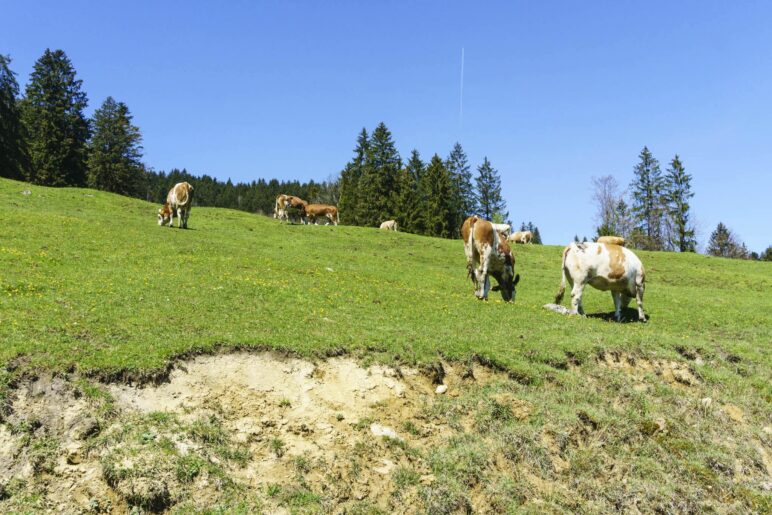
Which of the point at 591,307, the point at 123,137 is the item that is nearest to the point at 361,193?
the point at 123,137

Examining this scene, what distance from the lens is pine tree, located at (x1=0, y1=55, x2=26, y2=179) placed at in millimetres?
55312

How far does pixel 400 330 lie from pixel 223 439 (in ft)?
17.4

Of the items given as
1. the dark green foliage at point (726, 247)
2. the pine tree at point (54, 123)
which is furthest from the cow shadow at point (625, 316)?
the dark green foliage at point (726, 247)

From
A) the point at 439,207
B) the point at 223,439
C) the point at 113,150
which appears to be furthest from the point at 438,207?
the point at 223,439

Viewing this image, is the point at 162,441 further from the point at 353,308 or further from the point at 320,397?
the point at 353,308

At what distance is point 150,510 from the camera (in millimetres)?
6594

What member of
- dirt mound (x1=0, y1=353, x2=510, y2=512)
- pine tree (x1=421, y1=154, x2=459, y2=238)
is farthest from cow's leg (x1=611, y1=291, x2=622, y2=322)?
pine tree (x1=421, y1=154, x2=459, y2=238)

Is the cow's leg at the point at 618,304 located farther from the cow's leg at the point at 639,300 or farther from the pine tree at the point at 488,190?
the pine tree at the point at 488,190

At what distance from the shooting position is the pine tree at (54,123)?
5606cm

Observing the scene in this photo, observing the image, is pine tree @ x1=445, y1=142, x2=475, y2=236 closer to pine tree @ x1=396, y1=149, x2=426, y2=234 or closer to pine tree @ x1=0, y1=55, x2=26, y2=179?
pine tree @ x1=396, y1=149, x2=426, y2=234

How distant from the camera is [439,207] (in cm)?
6881

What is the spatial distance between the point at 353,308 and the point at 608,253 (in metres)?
9.39

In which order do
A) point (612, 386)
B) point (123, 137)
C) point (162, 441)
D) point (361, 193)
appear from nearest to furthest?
A: point (162, 441)
point (612, 386)
point (123, 137)
point (361, 193)

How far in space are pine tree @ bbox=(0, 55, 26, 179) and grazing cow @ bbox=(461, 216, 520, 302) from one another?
190 ft
